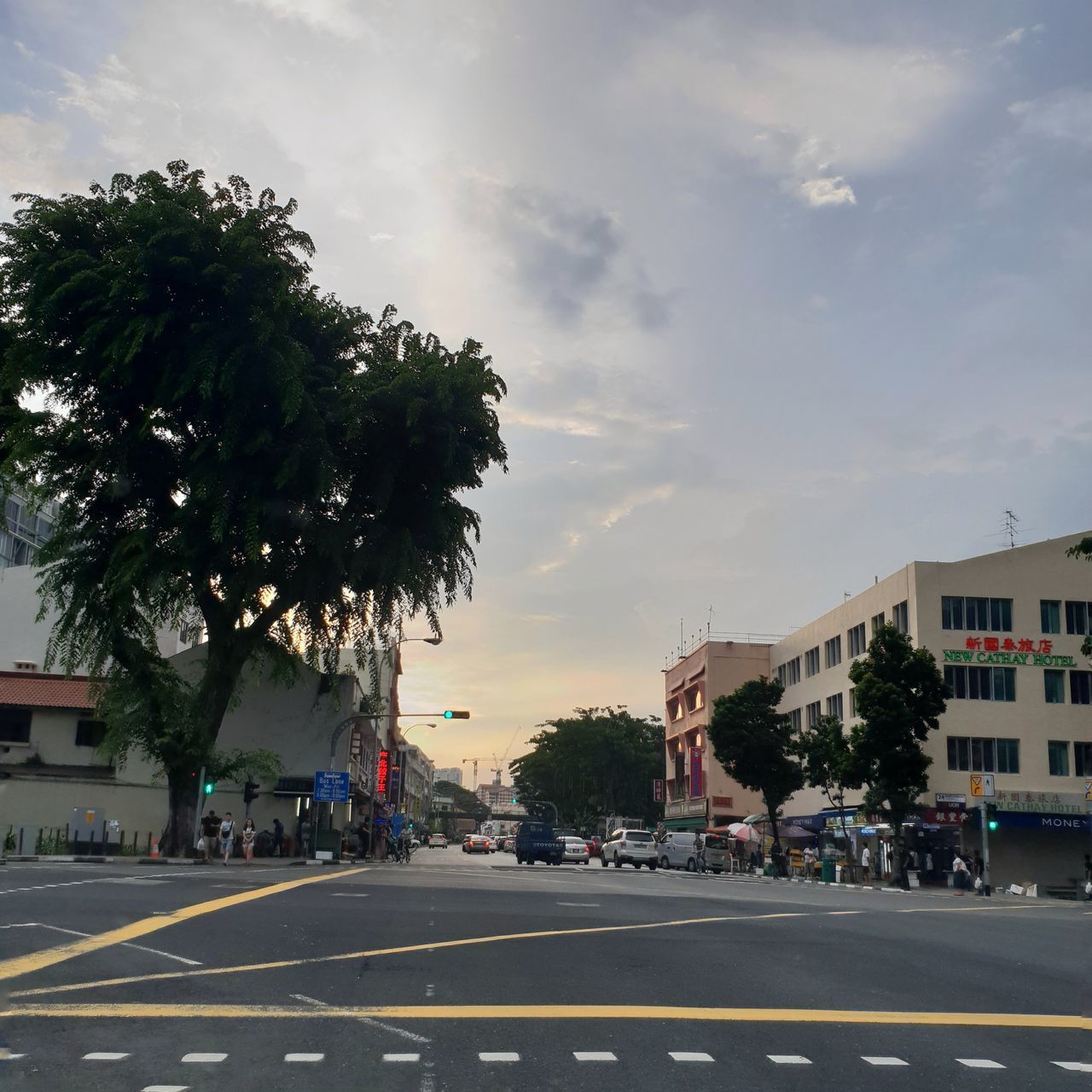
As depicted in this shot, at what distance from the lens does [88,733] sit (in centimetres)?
4956

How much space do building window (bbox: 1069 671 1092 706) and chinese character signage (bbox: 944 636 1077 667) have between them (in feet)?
1.87

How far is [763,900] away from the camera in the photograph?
75.0 feet

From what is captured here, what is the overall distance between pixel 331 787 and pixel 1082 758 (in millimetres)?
32948

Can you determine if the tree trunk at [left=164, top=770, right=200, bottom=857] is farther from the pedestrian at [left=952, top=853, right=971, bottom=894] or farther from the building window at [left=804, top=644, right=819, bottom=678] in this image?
the building window at [left=804, top=644, right=819, bottom=678]

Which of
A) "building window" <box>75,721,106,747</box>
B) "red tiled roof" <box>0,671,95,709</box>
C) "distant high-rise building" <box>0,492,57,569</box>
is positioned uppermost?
"distant high-rise building" <box>0,492,57,569</box>

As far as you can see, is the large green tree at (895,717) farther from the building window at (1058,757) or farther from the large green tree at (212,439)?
the large green tree at (212,439)

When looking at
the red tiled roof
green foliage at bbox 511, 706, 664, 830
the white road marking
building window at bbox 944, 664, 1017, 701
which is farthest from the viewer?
green foliage at bbox 511, 706, 664, 830

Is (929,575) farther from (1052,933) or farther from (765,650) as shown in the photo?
(1052,933)

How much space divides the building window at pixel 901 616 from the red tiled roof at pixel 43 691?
118 ft

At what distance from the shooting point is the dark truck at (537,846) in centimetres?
5675

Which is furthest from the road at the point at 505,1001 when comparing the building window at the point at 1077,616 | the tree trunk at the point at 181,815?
the building window at the point at 1077,616

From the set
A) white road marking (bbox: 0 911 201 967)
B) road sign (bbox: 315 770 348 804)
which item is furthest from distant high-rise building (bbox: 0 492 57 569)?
white road marking (bbox: 0 911 201 967)

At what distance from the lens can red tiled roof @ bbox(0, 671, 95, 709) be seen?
48.2 metres

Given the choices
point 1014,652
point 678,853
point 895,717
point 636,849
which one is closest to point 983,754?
point 1014,652
